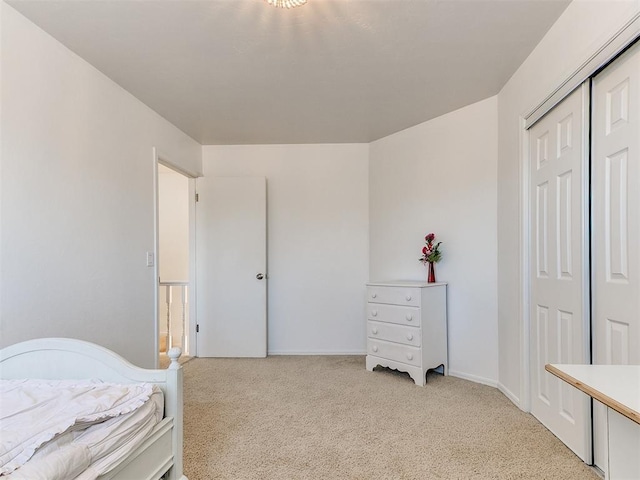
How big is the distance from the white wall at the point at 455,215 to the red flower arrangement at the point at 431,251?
0.06 metres

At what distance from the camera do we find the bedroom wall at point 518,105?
1669mm

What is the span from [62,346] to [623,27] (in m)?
2.55

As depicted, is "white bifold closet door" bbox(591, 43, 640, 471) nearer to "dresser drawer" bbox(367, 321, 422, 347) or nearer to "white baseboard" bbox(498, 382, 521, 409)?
"white baseboard" bbox(498, 382, 521, 409)

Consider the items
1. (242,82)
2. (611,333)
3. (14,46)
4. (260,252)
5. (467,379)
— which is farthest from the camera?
(260,252)

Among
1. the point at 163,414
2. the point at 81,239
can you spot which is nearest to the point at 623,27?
the point at 163,414

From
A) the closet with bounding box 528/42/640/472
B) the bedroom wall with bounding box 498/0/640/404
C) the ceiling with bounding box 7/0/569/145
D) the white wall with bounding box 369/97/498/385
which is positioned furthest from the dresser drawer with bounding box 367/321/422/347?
the ceiling with bounding box 7/0/569/145

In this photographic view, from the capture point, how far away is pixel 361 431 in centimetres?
220

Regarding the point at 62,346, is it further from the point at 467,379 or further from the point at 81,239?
the point at 467,379

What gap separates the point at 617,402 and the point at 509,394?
6.96 feet

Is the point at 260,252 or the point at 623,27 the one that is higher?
the point at 623,27

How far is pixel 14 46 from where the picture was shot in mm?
1805

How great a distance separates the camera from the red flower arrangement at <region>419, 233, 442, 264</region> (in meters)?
3.29

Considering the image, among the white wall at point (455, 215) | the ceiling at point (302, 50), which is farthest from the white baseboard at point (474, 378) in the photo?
the ceiling at point (302, 50)

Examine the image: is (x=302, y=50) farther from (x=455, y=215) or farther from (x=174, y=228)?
(x=174, y=228)
